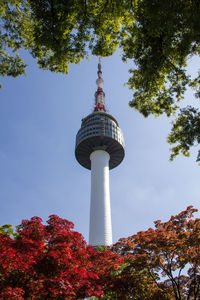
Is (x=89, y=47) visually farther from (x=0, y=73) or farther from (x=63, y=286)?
(x=63, y=286)

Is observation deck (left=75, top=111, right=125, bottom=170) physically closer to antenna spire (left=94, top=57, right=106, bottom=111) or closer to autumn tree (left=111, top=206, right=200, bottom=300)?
antenna spire (left=94, top=57, right=106, bottom=111)

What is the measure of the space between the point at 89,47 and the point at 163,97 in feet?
16.0

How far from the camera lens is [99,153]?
5800cm

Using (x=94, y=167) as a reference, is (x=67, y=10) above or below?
below

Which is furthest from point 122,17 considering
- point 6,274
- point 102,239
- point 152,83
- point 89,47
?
point 102,239

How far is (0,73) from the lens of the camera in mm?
12773

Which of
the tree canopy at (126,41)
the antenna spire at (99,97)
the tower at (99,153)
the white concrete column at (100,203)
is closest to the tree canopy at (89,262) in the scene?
the tree canopy at (126,41)

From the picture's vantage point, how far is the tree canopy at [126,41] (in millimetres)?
10398

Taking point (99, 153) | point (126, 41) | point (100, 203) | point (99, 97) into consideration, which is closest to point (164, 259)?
point (126, 41)

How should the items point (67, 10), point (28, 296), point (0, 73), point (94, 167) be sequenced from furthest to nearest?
1. point (94, 167)
2. point (0, 73)
3. point (67, 10)
4. point (28, 296)

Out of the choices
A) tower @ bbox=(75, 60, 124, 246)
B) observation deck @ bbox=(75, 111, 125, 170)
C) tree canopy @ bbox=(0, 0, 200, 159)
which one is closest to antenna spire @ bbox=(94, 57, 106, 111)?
tower @ bbox=(75, 60, 124, 246)

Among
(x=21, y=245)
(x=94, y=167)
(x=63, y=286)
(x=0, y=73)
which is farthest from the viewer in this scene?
(x=94, y=167)

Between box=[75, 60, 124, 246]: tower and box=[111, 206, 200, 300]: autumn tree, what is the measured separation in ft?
106

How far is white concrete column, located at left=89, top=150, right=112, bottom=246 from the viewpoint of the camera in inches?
1813
